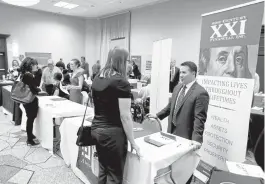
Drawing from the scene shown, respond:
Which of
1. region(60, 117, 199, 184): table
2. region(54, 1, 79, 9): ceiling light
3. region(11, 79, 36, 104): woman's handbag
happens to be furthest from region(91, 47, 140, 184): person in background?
region(54, 1, 79, 9): ceiling light

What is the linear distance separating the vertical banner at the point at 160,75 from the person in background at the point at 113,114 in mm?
2115

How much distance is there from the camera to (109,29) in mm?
9602

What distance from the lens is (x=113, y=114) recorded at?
1.40 m

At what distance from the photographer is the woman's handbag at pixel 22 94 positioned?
281 centimetres

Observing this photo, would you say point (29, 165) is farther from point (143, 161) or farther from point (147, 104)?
point (147, 104)

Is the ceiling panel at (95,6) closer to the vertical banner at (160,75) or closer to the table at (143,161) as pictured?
the vertical banner at (160,75)

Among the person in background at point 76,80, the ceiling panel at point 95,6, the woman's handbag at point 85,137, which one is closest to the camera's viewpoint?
the woman's handbag at point 85,137

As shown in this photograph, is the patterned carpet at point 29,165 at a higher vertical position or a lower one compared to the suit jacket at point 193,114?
lower

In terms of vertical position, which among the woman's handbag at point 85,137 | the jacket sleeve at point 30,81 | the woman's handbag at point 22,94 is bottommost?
the woman's handbag at point 85,137

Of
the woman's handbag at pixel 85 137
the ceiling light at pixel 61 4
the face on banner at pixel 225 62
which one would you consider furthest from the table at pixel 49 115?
the ceiling light at pixel 61 4

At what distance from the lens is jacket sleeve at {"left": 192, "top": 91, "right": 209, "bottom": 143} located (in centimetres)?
177

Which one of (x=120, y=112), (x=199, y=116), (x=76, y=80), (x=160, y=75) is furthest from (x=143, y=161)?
(x=76, y=80)

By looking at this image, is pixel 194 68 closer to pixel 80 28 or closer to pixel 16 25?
pixel 16 25

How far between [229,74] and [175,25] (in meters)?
5.42
